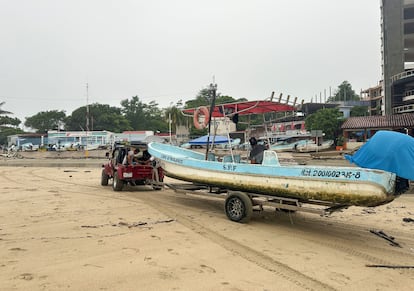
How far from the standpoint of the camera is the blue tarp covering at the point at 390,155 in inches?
211

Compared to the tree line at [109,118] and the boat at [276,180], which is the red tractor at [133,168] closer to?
the boat at [276,180]

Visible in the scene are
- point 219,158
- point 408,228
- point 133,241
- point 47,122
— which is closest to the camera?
point 133,241

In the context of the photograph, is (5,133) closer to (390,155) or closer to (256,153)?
(256,153)

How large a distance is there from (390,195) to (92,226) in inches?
218

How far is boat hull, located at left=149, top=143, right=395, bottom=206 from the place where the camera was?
543cm

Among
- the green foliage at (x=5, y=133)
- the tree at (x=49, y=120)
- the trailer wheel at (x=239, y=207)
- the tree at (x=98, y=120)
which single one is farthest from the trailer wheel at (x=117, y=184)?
the tree at (x=49, y=120)

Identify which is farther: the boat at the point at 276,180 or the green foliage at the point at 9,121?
the green foliage at the point at 9,121

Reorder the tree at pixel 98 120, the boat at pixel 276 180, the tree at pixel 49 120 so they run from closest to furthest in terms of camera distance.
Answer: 1. the boat at pixel 276 180
2. the tree at pixel 98 120
3. the tree at pixel 49 120

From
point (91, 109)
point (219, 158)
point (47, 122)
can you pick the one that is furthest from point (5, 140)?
point (219, 158)

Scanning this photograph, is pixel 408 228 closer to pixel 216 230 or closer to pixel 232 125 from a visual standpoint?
pixel 216 230

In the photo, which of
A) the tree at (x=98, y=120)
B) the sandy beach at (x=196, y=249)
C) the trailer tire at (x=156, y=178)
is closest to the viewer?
the sandy beach at (x=196, y=249)

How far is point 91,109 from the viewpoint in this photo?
2928 inches

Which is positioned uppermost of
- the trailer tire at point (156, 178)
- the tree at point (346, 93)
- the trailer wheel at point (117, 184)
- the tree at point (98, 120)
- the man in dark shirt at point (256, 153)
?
the tree at point (346, 93)

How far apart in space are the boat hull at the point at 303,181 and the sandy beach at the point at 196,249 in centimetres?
81
